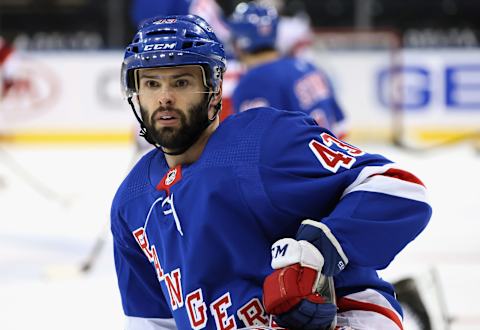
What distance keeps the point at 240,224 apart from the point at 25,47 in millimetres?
7574

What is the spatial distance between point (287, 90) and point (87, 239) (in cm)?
178

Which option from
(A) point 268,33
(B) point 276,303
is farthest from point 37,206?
(B) point 276,303

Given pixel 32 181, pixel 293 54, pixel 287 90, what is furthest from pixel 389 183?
pixel 293 54

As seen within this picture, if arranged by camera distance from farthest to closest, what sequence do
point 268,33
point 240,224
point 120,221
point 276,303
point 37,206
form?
point 37,206 → point 268,33 → point 120,221 → point 240,224 → point 276,303

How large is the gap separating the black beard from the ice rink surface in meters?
1.39

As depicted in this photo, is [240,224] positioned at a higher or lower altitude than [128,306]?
higher

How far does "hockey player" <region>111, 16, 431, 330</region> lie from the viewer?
56.7 inches

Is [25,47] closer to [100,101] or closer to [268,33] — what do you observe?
[100,101]

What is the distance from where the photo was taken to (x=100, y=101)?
8484 mm

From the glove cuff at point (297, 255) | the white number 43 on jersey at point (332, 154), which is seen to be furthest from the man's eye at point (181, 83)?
the glove cuff at point (297, 255)

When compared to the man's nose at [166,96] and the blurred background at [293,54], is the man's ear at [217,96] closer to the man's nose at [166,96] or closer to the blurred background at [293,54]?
the man's nose at [166,96]

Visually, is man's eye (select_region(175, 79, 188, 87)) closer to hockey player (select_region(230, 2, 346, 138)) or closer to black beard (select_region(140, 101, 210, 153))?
black beard (select_region(140, 101, 210, 153))

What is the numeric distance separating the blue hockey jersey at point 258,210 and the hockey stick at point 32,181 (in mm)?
4307

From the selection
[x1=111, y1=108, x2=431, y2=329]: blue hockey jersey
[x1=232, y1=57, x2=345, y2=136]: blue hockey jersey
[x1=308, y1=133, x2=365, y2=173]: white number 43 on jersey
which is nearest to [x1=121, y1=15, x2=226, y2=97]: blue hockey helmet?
[x1=111, y1=108, x2=431, y2=329]: blue hockey jersey
